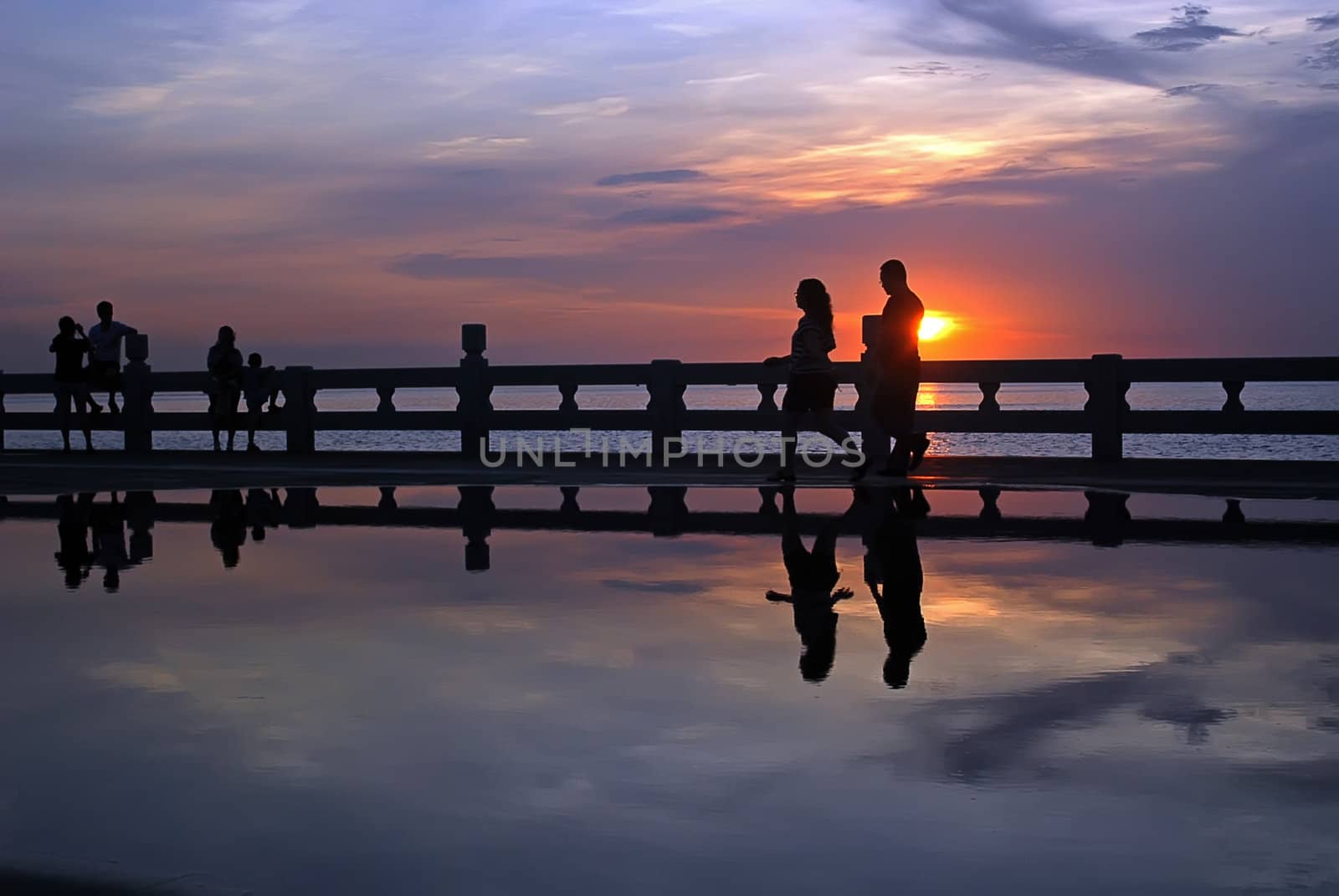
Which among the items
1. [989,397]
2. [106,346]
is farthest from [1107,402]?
[106,346]

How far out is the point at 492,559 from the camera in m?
10.6

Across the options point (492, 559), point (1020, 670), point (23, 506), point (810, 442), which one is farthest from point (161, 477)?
point (810, 442)

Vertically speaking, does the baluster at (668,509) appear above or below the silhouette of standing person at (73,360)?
below

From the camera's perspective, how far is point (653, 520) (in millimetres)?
13516

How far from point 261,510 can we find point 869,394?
8.42 meters

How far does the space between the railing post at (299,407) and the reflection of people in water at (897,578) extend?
39.3 ft

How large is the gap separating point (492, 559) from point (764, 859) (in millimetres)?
6669

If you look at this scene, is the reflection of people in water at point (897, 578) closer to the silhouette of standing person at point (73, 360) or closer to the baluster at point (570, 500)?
the baluster at point (570, 500)

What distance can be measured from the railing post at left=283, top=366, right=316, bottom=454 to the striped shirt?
10.4 meters

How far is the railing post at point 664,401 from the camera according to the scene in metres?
21.9

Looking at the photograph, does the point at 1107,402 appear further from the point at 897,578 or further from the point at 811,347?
the point at 897,578

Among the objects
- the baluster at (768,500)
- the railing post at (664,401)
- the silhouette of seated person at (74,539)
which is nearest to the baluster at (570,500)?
the baluster at (768,500)

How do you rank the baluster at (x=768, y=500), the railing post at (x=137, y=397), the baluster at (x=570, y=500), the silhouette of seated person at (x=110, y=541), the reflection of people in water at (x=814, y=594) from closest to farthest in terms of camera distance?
the reflection of people in water at (x=814, y=594) → the silhouette of seated person at (x=110, y=541) → the baluster at (x=768, y=500) → the baluster at (x=570, y=500) → the railing post at (x=137, y=397)

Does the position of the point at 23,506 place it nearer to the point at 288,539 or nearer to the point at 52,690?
the point at 288,539
